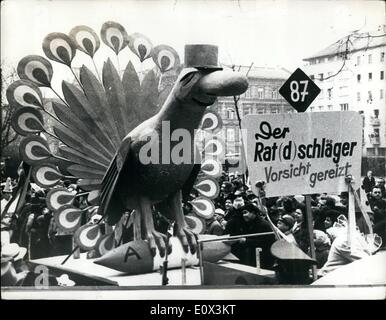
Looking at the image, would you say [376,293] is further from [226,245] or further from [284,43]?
[284,43]

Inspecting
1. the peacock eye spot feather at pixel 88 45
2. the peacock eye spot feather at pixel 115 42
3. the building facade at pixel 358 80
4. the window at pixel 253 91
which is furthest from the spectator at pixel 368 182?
the peacock eye spot feather at pixel 88 45

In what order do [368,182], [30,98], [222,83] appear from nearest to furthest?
[222,83] < [30,98] < [368,182]

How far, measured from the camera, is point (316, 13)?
14.4 ft

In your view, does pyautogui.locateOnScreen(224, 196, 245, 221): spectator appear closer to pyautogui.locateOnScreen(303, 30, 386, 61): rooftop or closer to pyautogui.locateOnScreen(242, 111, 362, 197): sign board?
pyautogui.locateOnScreen(242, 111, 362, 197): sign board

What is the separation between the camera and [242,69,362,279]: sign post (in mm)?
4414

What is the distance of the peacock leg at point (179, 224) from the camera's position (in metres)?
4.45

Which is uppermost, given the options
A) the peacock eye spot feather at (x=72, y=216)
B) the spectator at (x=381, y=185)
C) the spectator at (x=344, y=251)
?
the spectator at (x=381, y=185)

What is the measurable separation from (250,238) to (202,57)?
50.9 inches

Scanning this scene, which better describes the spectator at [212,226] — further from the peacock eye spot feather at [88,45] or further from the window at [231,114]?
the peacock eye spot feather at [88,45]

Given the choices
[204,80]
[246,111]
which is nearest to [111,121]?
[204,80]

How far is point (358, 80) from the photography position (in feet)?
14.6

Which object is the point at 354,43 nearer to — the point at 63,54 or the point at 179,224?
the point at 179,224

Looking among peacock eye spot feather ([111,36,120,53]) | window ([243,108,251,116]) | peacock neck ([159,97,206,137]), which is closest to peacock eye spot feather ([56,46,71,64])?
peacock eye spot feather ([111,36,120,53])
